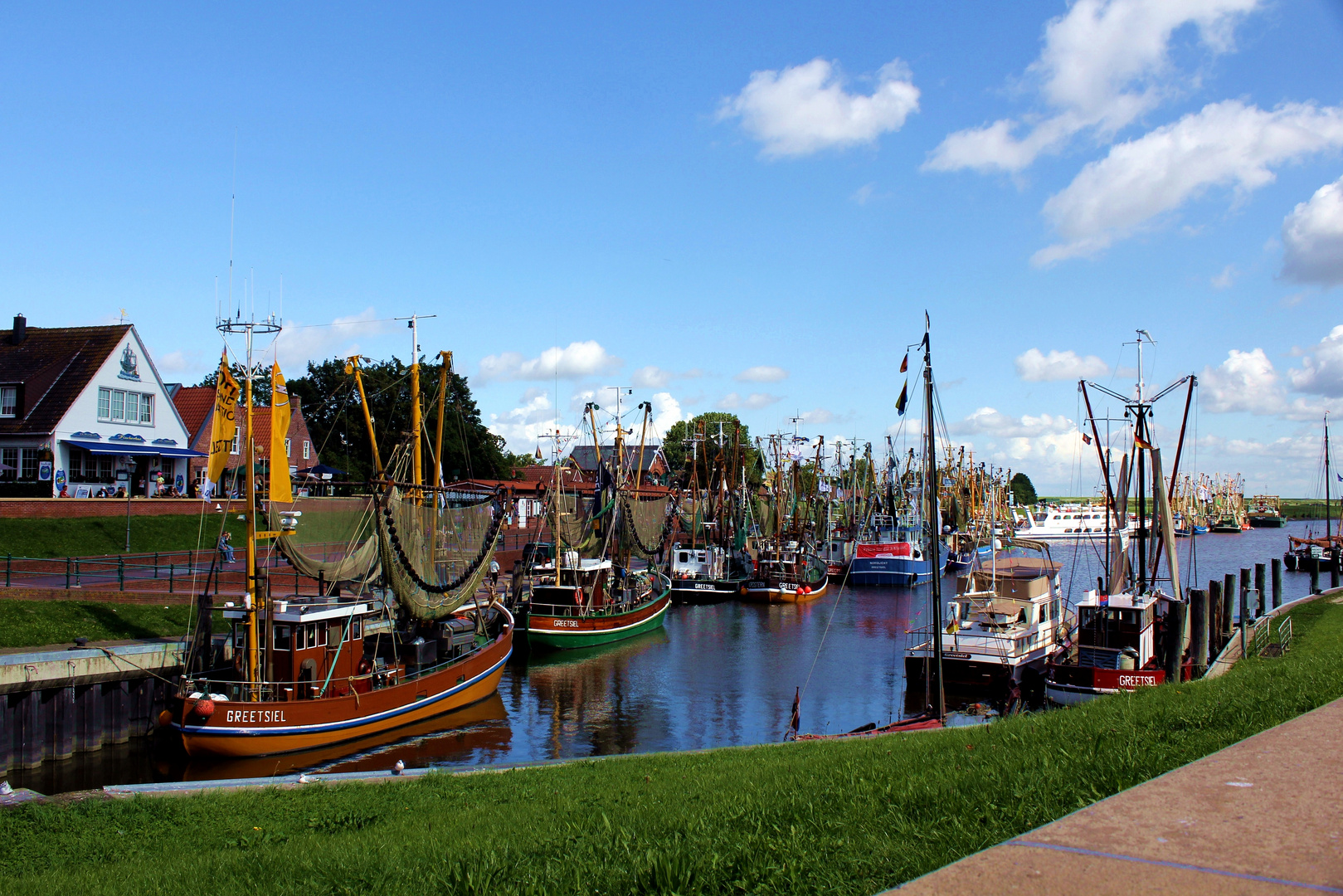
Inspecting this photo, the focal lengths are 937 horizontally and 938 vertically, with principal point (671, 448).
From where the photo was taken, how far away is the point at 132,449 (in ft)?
173

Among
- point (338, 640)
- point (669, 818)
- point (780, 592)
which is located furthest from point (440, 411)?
point (780, 592)

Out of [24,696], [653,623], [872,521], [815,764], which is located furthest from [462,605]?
[872,521]

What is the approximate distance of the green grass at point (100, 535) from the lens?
40188 mm

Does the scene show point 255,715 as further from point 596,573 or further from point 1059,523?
point 1059,523

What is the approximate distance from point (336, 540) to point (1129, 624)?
84.6 ft

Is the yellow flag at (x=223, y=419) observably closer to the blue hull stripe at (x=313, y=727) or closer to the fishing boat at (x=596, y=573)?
the blue hull stripe at (x=313, y=727)

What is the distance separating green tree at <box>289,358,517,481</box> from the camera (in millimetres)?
92188

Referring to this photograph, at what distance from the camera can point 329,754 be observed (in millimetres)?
25125

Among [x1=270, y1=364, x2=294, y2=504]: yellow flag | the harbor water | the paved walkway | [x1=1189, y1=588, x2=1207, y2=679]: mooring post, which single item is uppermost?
[x1=270, y1=364, x2=294, y2=504]: yellow flag

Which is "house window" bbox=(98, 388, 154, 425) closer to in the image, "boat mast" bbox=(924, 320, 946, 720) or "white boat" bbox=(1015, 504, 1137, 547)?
"boat mast" bbox=(924, 320, 946, 720)

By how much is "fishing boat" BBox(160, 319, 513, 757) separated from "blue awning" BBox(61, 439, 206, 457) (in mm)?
25819

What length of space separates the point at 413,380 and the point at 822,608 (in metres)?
35.2

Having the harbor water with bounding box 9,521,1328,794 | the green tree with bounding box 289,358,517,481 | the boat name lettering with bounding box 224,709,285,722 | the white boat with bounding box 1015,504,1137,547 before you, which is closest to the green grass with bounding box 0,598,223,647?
the harbor water with bounding box 9,521,1328,794

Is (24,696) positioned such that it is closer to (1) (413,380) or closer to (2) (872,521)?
(1) (413,380)
